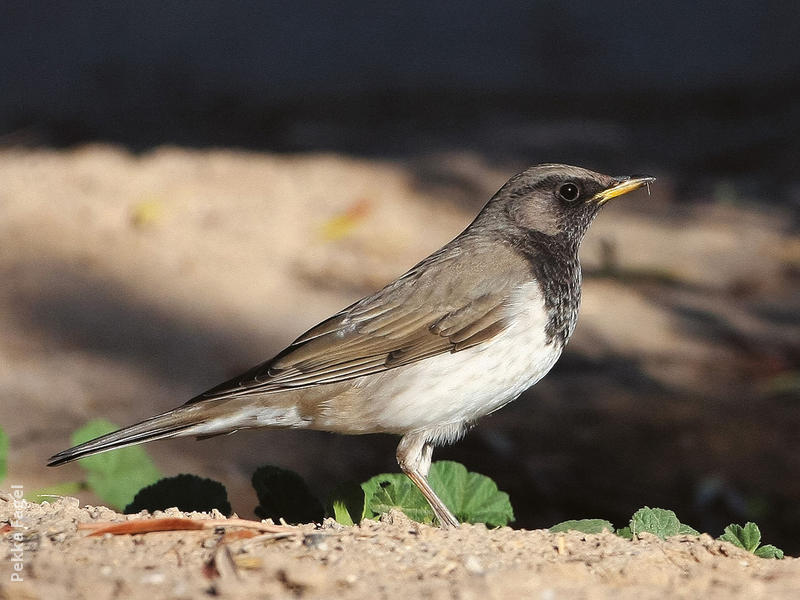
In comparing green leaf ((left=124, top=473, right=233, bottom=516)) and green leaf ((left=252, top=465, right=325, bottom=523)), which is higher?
green leaf ((left=124, top=473, right=233, bottom=516))

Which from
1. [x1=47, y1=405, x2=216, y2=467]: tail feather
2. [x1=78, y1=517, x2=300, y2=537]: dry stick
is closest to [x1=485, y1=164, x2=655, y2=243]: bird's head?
[x1=47, y1=405, x2=216, y2=467]: tail feather

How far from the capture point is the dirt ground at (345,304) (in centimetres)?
339

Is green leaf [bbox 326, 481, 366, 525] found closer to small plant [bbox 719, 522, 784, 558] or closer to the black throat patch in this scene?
the black throat patch

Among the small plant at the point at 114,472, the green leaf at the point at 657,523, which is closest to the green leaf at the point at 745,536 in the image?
the green leaf at the point at 657,523

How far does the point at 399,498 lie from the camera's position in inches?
190

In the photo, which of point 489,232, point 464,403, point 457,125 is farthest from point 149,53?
point 464,403

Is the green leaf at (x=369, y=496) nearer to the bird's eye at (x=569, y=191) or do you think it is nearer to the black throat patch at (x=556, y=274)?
the black throat patch at (x=556, y=274)

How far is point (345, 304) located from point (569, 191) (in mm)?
2850

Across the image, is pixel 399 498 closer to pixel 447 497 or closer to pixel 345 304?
pixel 447 497

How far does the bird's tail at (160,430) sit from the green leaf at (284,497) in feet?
1.12

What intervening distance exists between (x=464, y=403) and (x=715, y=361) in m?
3.58

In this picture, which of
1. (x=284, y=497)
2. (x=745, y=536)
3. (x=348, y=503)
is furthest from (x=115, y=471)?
(x=745, y=536)

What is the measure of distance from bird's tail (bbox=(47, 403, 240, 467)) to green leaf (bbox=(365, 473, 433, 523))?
699mm

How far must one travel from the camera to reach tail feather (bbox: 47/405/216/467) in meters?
4.38
